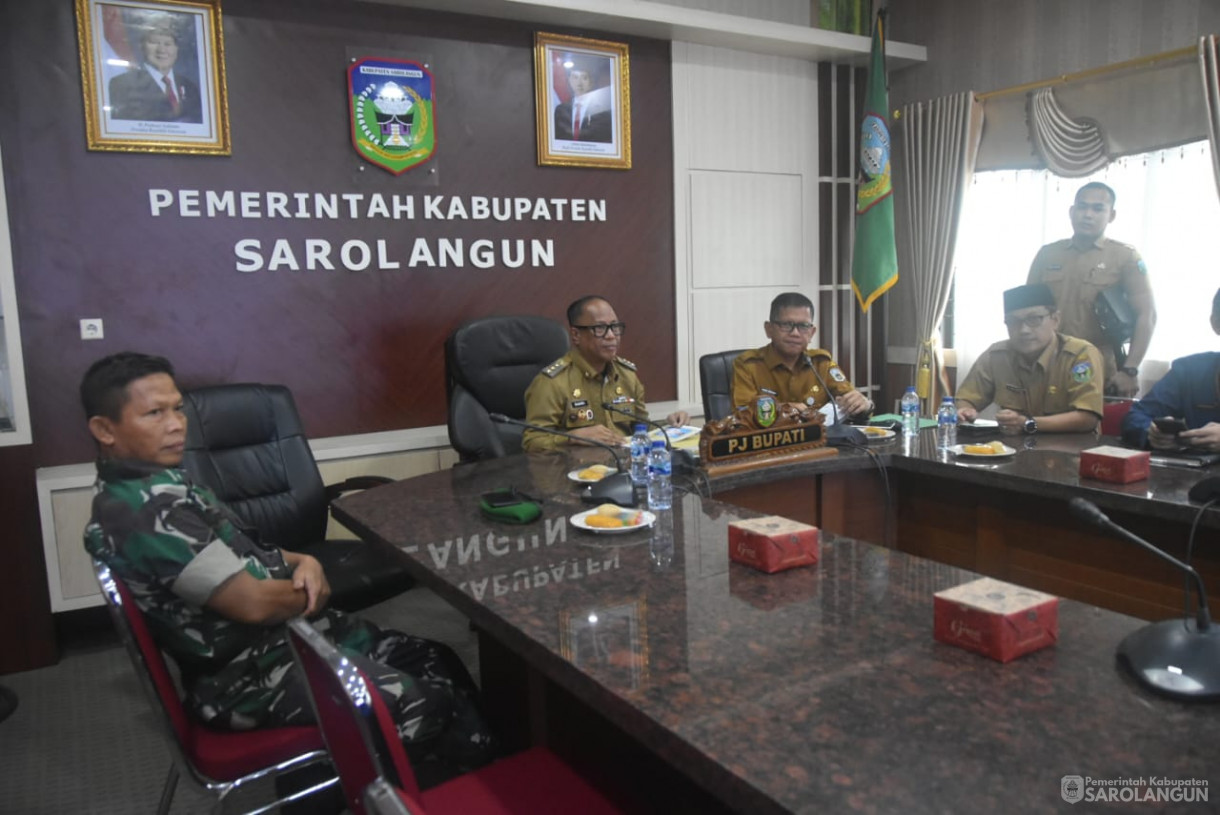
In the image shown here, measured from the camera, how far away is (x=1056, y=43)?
4.37m

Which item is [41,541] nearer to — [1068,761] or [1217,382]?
[1068,761]

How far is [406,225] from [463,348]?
1037 mm

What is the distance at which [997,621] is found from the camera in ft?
3.65

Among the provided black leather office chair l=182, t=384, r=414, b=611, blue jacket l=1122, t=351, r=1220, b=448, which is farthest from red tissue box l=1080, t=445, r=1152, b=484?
black leather office chair l=182, t=384, r=414, b=611

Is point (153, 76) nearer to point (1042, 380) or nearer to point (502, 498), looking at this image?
point (502, 498)

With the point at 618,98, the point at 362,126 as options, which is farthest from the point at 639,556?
the point at 618,98

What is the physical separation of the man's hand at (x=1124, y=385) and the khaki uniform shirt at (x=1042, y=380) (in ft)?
3.54

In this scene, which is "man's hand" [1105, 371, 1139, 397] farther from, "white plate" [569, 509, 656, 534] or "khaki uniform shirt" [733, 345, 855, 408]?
"white plate" [569, 509, 656, 534]

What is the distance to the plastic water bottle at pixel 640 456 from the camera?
7.23 ft

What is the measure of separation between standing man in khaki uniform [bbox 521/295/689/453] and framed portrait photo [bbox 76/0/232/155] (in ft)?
5.38

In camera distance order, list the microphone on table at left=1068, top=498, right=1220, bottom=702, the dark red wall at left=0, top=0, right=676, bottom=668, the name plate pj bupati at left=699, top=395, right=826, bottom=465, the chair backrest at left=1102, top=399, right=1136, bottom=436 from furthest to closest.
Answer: the chair backrest at left=1102, top=399, right=1136, bottom=436 < the dark red wall at left=0, top=0, right=676, bottom=668 < the name plate pj bupati at left=699, top=395, right=826, bottom=465 < the microphone on table at left=1068, top=498, right=1220, bottom=702

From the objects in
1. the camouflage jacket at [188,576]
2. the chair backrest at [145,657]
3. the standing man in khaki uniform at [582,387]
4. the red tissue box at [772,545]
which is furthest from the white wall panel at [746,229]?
the chair backrest at [145,657]

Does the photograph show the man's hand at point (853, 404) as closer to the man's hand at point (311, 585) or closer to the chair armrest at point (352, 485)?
the chair armrest at point (352, 485)

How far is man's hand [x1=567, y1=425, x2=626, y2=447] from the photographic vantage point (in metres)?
2.70
